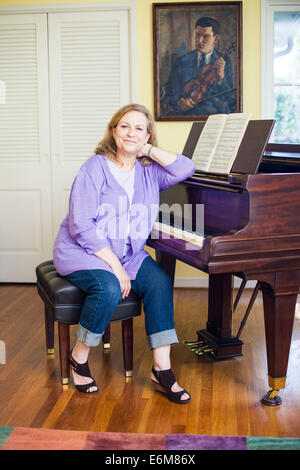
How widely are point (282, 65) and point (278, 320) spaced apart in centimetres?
275

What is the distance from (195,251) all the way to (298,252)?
461 millimetres

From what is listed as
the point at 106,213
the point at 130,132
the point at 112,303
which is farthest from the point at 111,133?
the point at 112,303

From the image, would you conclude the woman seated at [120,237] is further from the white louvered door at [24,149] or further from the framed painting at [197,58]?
the white louvered door at [24,149]

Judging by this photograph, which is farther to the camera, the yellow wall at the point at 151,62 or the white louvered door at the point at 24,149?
Result: the white louvered door at the point at 24,149

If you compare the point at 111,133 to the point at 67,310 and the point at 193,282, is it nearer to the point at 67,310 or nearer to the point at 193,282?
the point at 67,310

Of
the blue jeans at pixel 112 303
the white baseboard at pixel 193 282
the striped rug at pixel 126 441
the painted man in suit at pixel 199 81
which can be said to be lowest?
the striped rug at pixel 126 441

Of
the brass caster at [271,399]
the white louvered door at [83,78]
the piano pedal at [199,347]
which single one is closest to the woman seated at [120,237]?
the brass caster at [271,399]

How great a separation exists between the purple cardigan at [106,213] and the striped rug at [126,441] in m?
0.79

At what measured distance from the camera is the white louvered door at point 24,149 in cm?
483

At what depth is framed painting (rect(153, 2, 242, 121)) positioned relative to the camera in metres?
4.62

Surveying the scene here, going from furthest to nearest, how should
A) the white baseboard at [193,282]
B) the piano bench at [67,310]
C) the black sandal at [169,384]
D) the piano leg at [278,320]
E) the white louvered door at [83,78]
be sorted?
1. the white baseboard at [193,282]
2. the white louvered door at [83,78]
3. the piano bench at [67,310]
4. the black sandal at [169,384]
5. the piano leg at [278,320]

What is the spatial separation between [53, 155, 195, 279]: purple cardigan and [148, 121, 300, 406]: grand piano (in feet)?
0.50

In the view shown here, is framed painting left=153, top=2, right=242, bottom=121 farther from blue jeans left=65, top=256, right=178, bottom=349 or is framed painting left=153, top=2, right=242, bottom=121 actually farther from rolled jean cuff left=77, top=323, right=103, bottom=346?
rolled jean cuff left=77, top=323, right=103, bottom=346
